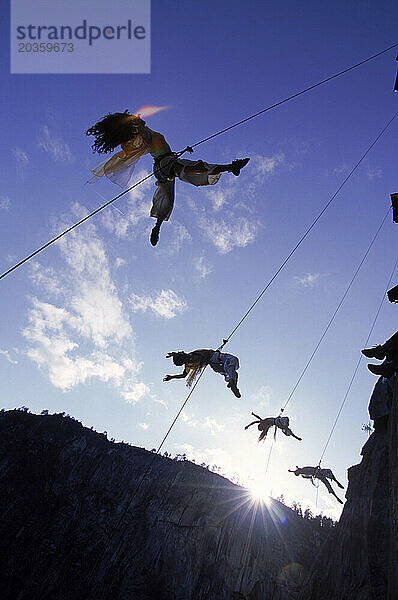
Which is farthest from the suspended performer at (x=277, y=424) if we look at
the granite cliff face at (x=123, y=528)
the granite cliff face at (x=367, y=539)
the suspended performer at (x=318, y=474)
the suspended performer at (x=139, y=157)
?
the granite cliff face at (x=123, y=528)

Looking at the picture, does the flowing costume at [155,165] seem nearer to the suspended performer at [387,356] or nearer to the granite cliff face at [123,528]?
the suspended performer at [387,356]

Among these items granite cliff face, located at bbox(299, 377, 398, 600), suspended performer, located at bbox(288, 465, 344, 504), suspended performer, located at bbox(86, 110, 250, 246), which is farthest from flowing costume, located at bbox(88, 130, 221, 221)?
suspended performer, located at bbox(288, 465, 344, 504)

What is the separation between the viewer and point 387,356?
725cm

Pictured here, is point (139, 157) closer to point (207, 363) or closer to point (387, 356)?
point (207, 363)

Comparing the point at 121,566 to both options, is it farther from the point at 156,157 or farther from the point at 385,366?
the point at 156,157

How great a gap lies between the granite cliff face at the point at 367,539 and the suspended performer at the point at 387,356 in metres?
0.71

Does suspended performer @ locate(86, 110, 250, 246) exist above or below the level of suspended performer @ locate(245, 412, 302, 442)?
below

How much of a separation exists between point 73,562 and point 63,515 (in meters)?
4.20

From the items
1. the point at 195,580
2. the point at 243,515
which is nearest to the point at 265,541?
the point at 243,515

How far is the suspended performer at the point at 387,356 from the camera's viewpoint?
278 inches

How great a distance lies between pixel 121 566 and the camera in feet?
76.2

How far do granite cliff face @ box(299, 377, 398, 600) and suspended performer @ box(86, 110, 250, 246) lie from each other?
17.5ft

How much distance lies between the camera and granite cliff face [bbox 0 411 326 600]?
72.1 feet

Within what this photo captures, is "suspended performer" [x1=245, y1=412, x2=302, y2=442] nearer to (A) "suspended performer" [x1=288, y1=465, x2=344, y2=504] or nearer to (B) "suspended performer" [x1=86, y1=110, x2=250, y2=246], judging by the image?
(A) "suspended performer" [x1=288, y1=465, x2=344, y2=504]
